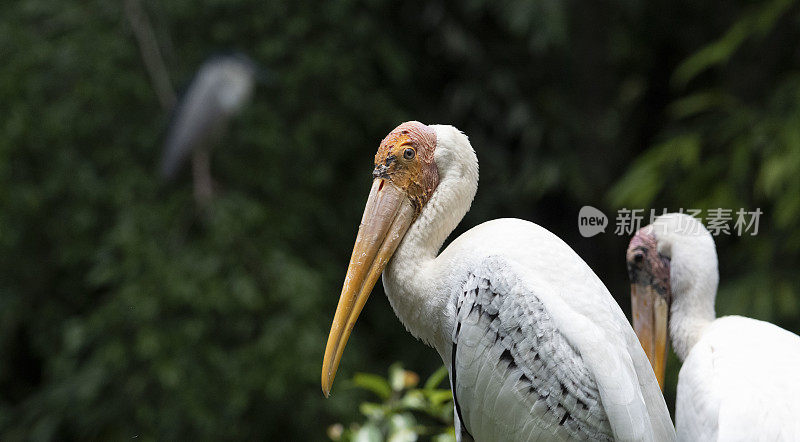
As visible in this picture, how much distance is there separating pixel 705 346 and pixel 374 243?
Result: 0.80 meters

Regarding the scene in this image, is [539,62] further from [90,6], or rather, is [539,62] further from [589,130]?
[90,6]

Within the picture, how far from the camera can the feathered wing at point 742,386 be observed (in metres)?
1.59

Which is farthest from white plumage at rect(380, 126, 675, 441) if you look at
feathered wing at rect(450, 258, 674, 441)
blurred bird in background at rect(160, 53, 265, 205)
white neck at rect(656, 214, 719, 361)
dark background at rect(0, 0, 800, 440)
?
blurred bird in background at rect(160, 53, 265, 205)

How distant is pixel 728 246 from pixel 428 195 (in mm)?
2930

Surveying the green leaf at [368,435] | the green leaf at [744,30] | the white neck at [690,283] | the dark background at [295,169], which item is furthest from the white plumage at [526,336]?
the green leaf at [744,30]

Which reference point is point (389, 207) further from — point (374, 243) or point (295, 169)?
point (295, 169)

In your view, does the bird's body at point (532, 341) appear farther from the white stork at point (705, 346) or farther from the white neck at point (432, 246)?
the white stork at point (705, 346)

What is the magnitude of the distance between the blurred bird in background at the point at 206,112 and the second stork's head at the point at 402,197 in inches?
106

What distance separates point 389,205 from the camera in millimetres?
1604

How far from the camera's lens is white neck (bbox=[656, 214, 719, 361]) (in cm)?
213

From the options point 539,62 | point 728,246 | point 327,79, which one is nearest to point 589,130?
point 539,62

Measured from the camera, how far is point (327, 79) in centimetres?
425

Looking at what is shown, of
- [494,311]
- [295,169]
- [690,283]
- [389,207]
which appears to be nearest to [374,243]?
[389,207]

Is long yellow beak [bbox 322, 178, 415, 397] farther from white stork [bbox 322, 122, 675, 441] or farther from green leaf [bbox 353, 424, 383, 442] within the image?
green leaf [bbox 353, 424, 383, 442]
